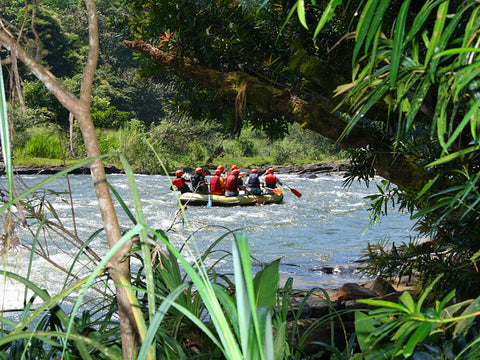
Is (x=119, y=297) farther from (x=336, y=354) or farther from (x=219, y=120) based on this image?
(x=219, y=120)

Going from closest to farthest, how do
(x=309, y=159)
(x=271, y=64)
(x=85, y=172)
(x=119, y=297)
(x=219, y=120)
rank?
1. (x=119, y=297)
2. (x=271, y=64)
3. (x=219, y=120)
4. (x=85, y=172)
5. (x=309, y=159)

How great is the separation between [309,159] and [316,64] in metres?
25.2

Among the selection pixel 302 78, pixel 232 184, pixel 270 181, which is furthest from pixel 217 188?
pixel 302 78

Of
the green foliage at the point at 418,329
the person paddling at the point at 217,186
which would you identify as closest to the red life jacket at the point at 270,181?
the person paddling at the point at 217,186

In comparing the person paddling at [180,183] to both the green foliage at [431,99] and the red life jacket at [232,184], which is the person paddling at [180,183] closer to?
the red life jacket at [232,184]

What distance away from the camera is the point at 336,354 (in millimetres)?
1312

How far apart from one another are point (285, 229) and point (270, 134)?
20.6 ft

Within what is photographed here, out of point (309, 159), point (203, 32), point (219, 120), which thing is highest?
point (203, 32)

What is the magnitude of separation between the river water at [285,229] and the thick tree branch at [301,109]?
1388 mm

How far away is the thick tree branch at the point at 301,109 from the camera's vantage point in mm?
2607

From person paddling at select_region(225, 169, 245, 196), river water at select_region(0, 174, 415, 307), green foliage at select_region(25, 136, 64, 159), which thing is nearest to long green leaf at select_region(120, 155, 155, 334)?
river water at select_region(0, 174, 415, 307)

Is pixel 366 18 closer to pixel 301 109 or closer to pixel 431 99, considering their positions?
pixel 431 99

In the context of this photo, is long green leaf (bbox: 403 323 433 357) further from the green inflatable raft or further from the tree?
the green inflatable raft

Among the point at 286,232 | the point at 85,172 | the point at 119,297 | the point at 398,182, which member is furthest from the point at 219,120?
the point at 85,172
